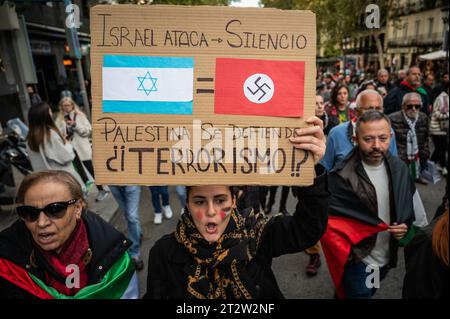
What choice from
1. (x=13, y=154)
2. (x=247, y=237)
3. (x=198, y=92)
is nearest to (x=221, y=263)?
(x=247, y=237)

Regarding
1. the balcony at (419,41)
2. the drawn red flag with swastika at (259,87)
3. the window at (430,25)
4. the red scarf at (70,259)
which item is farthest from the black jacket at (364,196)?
the window at (430,25)

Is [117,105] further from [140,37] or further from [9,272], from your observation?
[9,272]

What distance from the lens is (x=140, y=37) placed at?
1223 mm

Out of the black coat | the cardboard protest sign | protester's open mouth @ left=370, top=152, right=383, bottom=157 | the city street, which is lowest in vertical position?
the city street

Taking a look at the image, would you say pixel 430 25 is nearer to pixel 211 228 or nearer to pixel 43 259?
pixel 211 228

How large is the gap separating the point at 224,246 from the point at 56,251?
35.6 inches

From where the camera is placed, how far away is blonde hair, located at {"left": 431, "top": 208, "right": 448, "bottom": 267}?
4.10ft

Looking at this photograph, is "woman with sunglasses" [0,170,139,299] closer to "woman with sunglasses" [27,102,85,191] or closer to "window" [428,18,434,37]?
"woman with sunglasses" [27,102,85,191]

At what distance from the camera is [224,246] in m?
1.48

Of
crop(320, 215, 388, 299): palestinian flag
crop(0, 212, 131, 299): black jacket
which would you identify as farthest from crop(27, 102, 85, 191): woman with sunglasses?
crop(320, 215, 388, 299): palestinian flag

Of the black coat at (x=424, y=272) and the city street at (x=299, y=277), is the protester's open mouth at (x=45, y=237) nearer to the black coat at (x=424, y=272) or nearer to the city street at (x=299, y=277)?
the black coat at (x=424, y=272)

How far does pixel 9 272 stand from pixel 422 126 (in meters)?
4.99

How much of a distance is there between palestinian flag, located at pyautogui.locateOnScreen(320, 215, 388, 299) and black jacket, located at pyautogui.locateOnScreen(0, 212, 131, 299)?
4.64 ft
